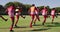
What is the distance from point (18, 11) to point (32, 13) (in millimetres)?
1362

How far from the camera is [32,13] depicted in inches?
810

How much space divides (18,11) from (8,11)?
179 inches

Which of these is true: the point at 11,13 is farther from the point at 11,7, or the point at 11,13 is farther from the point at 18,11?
the point at 18,11

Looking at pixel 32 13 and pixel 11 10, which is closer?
pixel 11 10

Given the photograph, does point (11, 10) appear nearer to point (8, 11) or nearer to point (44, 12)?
point (8, 11)

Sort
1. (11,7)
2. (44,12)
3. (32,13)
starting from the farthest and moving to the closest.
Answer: (44,12), (32,13), (11,7)

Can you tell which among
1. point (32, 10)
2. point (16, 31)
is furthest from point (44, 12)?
point (16, 31)

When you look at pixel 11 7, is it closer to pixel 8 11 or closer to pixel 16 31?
pixel 8 11

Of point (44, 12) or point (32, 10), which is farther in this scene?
point (44, 12)

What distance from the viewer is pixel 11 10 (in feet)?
53.7

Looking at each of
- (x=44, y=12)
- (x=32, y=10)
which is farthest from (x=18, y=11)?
(x=44, y=12)

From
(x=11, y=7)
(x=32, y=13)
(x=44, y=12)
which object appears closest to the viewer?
(x=11, y=7)

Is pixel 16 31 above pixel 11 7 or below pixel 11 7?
below

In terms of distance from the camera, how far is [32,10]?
67.8ft
